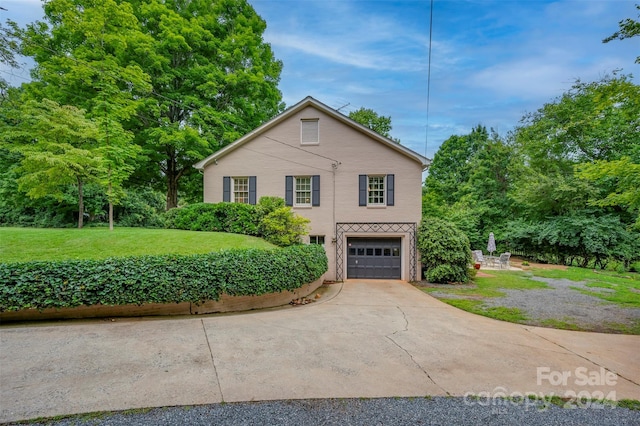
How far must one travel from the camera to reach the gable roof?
43.1 feet

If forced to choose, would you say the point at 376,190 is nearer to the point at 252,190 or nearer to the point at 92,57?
the point at 252,190

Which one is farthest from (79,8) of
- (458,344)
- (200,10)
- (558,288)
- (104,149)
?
(558,288)

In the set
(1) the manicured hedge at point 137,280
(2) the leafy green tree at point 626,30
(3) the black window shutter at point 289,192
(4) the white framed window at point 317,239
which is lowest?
(1) the manicured hedge at point 137,280

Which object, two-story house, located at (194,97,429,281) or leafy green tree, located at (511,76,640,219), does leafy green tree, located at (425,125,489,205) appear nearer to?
leafy green tree, located at (511,76,640,219)

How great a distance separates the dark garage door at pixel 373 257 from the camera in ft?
44.9

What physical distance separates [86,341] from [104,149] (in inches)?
356

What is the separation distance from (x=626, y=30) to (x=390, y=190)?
8.59m

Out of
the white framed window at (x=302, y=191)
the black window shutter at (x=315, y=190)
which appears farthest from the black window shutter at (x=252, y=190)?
the black window shutter at (x=315, y=190)

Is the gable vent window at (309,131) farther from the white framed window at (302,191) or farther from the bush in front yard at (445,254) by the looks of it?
the bush in front yard at (445,254)

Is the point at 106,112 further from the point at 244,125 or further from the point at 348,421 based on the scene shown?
the point at 348,421

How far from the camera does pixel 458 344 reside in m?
5.43

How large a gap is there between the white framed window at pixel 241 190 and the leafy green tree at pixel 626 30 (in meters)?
13.1

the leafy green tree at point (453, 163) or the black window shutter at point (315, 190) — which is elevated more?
the leafy green tree at point (453, 163)

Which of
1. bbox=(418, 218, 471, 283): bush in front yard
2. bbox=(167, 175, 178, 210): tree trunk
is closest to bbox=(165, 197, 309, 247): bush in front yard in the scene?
bbox=(167, 175, 178, 210): tree trunk
